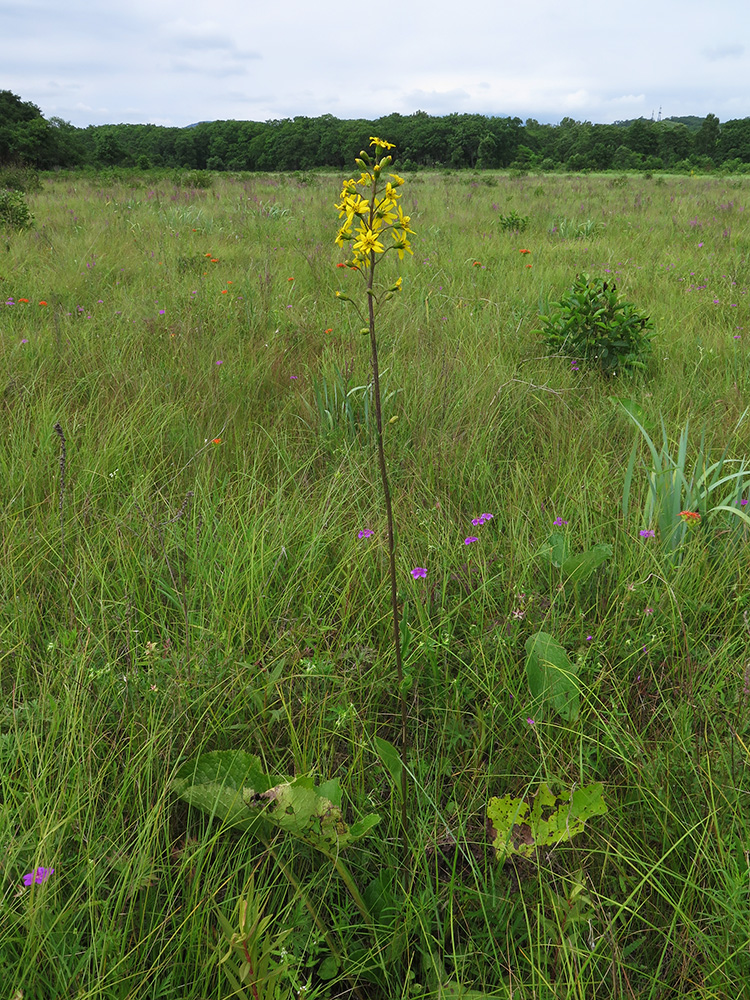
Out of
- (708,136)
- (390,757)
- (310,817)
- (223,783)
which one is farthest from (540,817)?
(708,136)

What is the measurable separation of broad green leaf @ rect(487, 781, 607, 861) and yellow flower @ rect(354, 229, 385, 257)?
106 cm

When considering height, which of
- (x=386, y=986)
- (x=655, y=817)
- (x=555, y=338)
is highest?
(x=555, y=338)

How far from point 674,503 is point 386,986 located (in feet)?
4.90

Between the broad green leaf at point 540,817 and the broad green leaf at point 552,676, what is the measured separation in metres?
0.22

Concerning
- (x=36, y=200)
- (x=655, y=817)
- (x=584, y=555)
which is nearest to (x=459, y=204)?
(x=36, y=200)

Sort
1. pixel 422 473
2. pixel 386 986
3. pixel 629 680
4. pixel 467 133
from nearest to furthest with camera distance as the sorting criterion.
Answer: pixel 386 986 → pixel 629 680 → pixel 422 473 → pixel 467 133

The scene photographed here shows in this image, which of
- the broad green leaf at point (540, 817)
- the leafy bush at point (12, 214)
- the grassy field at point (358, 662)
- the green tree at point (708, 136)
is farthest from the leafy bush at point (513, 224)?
the green tree at point (708, 136)

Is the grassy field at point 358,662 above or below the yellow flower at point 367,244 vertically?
below

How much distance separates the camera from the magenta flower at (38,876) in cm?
92

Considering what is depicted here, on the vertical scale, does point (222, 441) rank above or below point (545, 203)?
below

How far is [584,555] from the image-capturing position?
5.43 feet

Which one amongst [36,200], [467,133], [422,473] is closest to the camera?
[422,473]

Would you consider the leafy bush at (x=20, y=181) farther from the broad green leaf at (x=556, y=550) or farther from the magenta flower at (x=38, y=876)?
the magenta flower at (x=38, y=876)

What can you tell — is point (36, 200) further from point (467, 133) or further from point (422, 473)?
point (467, 133)
